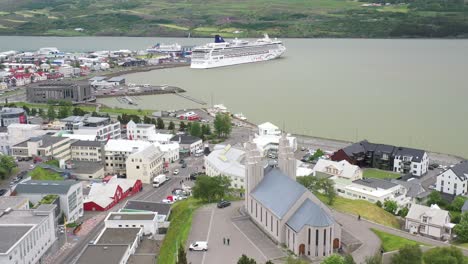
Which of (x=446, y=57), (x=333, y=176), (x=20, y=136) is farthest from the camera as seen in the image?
(x=446, y=57)

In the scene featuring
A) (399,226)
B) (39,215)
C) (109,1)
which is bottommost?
Result: (399,226)

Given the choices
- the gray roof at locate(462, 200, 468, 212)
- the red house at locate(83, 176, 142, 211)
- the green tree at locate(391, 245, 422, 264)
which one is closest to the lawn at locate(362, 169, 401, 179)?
the gray roof at locate(462, 200, 468, 212)

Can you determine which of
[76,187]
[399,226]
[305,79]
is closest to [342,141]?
[399,226]

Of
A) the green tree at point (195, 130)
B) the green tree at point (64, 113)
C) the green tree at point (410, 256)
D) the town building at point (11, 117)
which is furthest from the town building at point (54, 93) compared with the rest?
the green tree at point (410, 256)

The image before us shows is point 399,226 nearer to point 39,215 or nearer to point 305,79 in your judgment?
point 39,215

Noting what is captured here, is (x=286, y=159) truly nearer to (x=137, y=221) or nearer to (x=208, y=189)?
(x=208, y=189)
